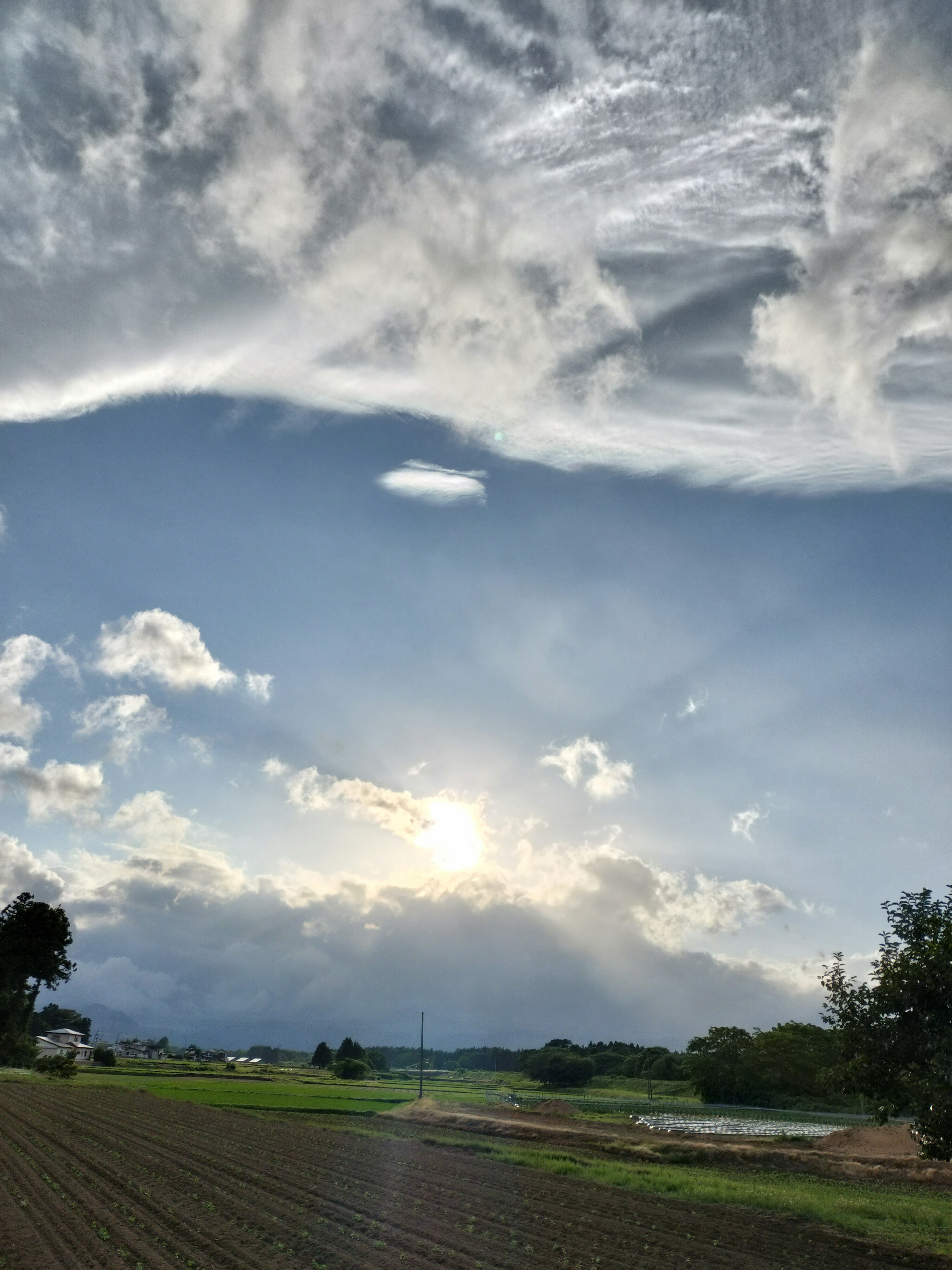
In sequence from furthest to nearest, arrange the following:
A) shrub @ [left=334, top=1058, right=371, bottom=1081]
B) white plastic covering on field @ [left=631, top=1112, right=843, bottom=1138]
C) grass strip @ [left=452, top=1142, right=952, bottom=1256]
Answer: shrub @ [left=334, top=1058, right=371, bottom=1081] < white plastic covering on field @ [left=631, top=1112, right=843, bottom=1138] < grass strip @ [left=452, top=1142, right=952, bottom=1256]

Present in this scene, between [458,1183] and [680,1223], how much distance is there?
10.1m

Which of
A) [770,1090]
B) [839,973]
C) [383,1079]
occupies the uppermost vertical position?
[839,973]

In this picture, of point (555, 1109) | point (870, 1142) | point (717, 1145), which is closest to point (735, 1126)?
point (870, 1142)

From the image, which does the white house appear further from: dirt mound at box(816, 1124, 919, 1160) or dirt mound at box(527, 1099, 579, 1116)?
dirt mound at box(816, 1124, 919, 1160)

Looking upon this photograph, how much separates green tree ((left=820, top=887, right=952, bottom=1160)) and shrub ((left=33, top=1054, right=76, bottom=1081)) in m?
91.4

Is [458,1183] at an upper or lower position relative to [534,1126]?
upper

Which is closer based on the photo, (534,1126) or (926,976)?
(926,976)

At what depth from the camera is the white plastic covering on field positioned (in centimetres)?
6475

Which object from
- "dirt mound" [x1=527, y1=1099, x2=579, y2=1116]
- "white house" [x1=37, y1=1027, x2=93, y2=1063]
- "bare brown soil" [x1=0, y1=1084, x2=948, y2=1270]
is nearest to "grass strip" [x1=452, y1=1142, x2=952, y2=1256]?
"bare brown soil" [x1=0, y1=1084, x2=948, y2=1270]

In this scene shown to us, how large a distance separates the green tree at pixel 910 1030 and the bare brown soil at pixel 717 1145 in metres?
Result: 28.1

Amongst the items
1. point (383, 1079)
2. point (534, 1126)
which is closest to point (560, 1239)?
point (534, 1126)

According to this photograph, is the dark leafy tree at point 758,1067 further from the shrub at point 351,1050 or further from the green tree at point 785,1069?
the shrub at point 351,1050

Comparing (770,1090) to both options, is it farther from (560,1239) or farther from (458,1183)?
(560,1239)

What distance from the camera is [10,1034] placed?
88.2 m
